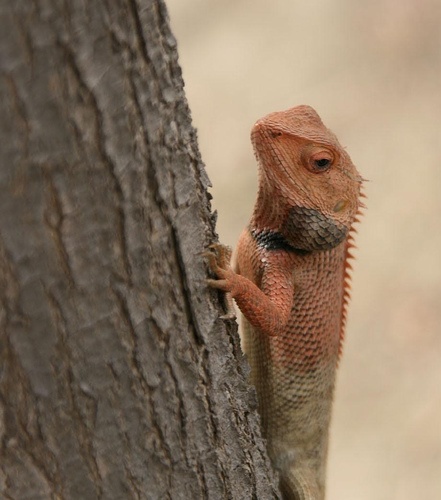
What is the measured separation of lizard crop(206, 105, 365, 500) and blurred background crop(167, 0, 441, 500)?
10.5ft

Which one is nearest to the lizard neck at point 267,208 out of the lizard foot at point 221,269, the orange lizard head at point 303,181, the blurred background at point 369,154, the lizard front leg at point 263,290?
the orange lizard head at point 303,181

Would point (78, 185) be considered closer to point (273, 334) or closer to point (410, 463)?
point (273, 334)

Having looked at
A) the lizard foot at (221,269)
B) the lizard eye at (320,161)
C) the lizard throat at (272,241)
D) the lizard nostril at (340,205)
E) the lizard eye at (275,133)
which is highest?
the lizard eye at (275,133)

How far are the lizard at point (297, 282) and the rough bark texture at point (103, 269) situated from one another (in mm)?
567

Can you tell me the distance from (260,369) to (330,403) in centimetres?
47

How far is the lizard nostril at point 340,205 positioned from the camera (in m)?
2.91

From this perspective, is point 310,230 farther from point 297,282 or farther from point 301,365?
point 301,365

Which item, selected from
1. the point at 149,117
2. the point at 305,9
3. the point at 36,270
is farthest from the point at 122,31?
the point at 305,9

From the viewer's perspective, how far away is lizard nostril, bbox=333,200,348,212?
115 inches

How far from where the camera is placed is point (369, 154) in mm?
7660

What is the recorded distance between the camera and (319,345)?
3.10m

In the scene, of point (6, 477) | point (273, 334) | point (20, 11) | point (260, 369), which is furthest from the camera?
point (260, 369)

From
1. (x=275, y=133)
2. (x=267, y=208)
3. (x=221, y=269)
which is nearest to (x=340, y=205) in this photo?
(x=267, y=208)

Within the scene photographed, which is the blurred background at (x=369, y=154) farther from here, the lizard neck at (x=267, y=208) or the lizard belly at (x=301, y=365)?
the lizard neck at (x=267, y=208)
